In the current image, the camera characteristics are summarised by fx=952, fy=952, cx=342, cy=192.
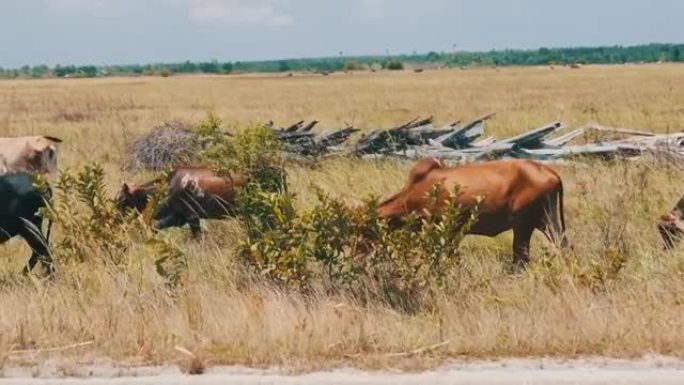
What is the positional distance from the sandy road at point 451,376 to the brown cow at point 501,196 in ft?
8.46

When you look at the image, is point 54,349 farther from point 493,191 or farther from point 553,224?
point 553,224

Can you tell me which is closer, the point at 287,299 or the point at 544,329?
the point at 544,329

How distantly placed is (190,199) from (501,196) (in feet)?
11.7

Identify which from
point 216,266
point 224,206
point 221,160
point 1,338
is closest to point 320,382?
point 1,338

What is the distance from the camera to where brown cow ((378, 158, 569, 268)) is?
8.10 meters

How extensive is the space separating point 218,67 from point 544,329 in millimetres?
197313

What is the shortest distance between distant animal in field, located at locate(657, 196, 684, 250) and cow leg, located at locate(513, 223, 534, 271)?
133 centimetres

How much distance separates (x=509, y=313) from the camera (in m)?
6.71

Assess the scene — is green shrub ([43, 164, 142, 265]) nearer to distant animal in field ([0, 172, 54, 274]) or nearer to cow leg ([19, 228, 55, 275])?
cow leg ([19, 228, 55, 275])

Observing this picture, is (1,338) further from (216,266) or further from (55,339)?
(216,266)

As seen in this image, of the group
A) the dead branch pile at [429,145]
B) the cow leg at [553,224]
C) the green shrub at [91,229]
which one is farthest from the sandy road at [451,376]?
the dead branch pile at [429,145]

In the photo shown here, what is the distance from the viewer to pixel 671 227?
8.84 metres

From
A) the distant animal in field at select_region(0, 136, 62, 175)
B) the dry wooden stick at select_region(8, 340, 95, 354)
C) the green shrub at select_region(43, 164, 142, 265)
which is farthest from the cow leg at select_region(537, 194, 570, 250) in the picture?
the distant animal in field at select_region(0, 136, 62, 175)

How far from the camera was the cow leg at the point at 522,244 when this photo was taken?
324 inches
